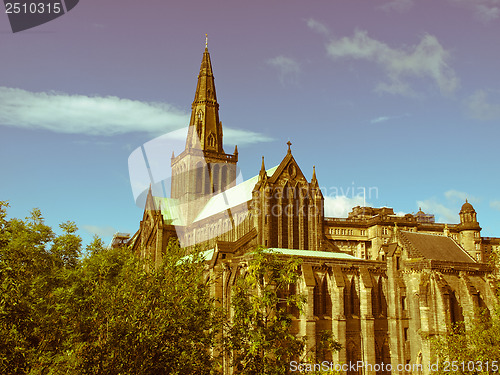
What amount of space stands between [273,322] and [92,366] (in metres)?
8.71

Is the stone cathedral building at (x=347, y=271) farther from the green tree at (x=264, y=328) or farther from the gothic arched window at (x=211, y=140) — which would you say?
the green tree at (x=264, y=328)

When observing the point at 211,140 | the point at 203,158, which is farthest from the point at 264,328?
the point at 211,140

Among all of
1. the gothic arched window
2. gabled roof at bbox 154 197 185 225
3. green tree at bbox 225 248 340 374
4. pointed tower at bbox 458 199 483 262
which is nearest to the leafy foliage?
green tree at bbox 225 248 340 374

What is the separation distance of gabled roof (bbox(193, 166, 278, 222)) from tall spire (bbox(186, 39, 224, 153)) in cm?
1093

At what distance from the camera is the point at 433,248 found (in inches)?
2405

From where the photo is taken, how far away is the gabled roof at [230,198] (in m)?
72.1

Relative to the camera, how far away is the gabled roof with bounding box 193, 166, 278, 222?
72062 millimetres

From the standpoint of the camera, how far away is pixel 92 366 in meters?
21.7

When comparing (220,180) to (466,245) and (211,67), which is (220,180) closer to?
(211,67)

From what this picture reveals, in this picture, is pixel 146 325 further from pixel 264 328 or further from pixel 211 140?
pixel 211 140

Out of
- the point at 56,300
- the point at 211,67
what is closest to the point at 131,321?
the point at 56,300

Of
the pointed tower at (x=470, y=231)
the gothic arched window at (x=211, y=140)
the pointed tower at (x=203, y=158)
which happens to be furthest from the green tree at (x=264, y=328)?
the pointed tower at (x=470, y=231)

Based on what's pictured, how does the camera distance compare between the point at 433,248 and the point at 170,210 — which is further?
the point at 170,210

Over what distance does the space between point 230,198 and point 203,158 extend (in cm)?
1479
